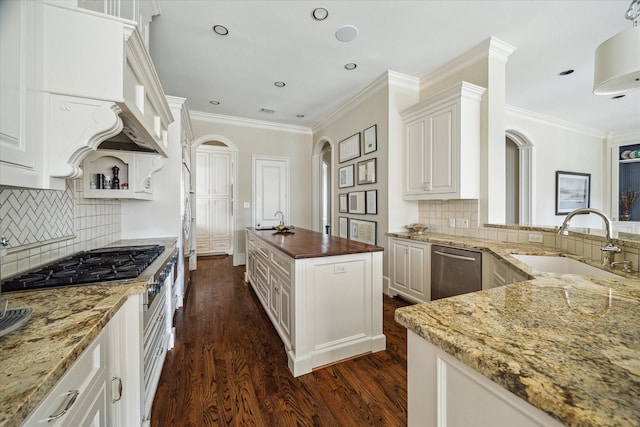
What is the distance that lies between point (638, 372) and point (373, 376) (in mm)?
1595

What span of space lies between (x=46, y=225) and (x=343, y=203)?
3.65 metres

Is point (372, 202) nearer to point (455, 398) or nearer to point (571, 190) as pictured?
point (455, 398)

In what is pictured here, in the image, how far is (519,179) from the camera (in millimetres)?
4594

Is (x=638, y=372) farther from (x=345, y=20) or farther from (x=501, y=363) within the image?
(x=345, y=20)

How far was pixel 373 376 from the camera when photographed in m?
1.80

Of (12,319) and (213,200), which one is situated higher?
(213,200)

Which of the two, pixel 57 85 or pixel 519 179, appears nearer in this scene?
pixel 57 85

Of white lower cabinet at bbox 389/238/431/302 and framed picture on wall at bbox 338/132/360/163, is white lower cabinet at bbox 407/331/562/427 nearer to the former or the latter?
white lower cabinet at bbox 389/238/431/302

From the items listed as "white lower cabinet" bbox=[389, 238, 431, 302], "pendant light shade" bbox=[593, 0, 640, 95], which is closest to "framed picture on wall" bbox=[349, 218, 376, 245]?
"white lower cabinet" bbox=[389, 238, 431, 302]

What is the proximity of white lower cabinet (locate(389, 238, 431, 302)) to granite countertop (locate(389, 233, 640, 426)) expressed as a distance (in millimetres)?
1830

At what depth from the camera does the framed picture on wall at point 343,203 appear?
173 inches

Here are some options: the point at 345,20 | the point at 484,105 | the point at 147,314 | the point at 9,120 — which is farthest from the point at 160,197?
the point at 484,105

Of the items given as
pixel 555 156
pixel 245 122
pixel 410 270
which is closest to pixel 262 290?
pixel 410 270

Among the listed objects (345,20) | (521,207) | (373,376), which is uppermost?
(345,20)
